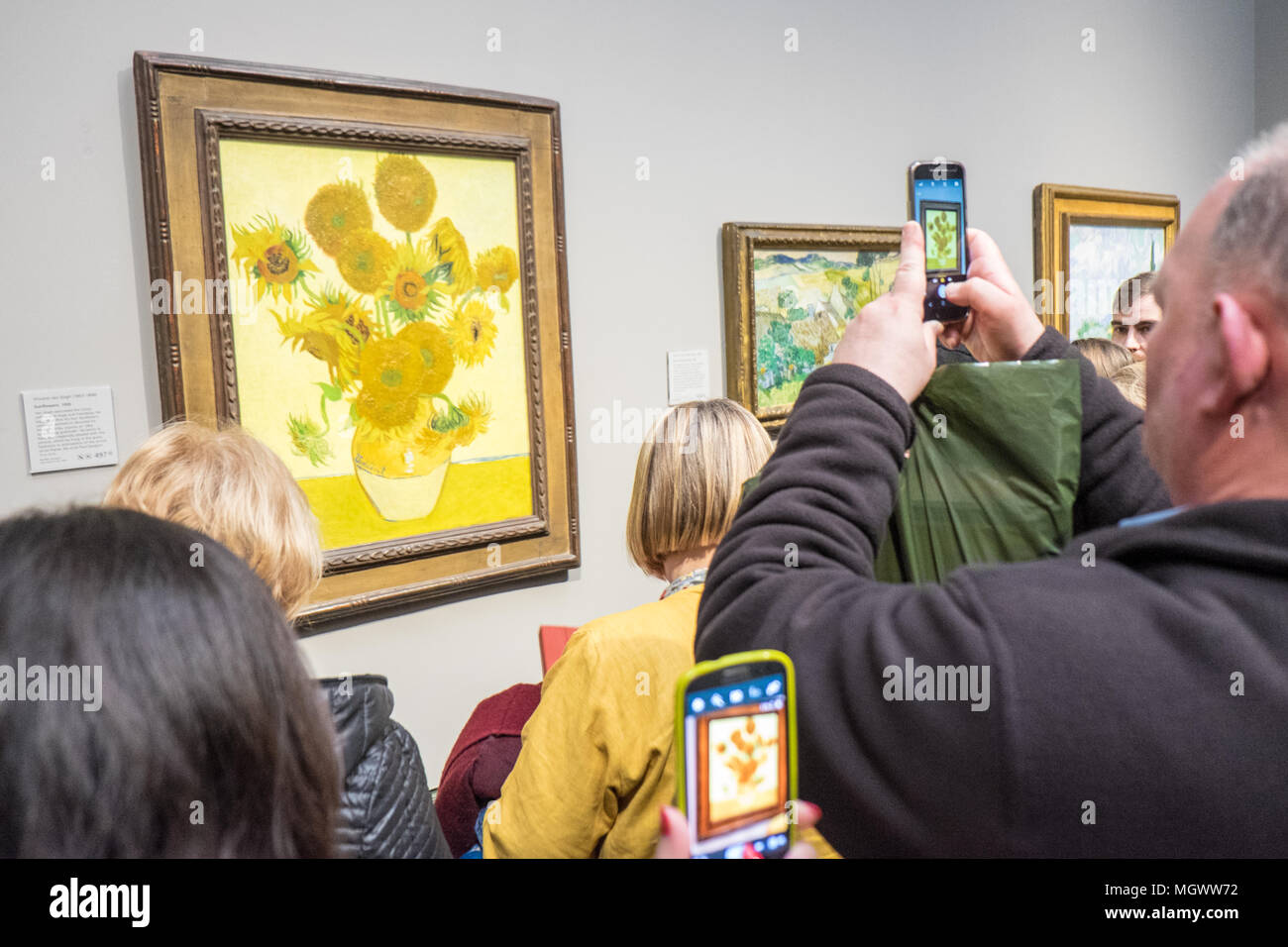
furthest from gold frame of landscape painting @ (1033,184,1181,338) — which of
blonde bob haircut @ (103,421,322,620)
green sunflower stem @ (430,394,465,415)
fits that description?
blonde bob haircut @ (103,421,322,620)

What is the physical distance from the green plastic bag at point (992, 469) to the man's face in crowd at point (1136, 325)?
115 inches

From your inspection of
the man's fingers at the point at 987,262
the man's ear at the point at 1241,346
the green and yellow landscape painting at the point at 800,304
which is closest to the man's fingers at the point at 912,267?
the man's fingers at the point at 987,262

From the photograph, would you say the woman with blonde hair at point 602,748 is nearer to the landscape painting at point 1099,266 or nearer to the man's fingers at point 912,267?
the man's fingers at point 912,267

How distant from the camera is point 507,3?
2.61 m

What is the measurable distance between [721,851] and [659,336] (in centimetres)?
243

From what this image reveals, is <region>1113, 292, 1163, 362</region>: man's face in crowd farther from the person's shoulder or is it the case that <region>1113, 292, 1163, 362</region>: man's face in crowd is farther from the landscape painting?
the person's shoulder

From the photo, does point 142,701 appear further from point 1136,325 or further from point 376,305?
point 1136,325

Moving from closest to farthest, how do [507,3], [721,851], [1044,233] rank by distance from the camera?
1. [721,851]
2. [507,3]
3. [1044,233]

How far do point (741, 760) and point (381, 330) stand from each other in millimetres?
1954

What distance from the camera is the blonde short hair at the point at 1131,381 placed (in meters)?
2.50
